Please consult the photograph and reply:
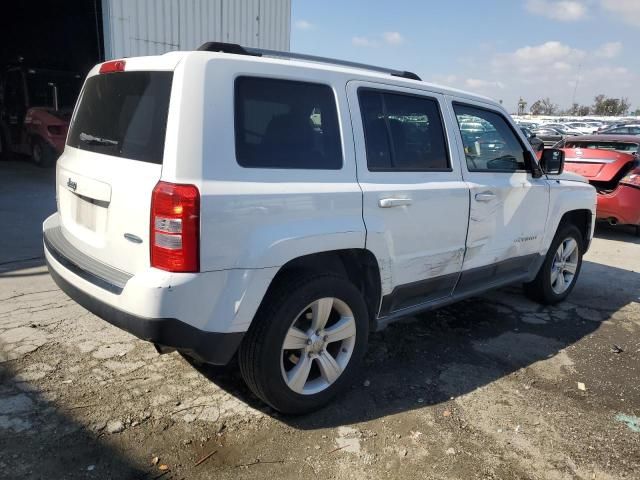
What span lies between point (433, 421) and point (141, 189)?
205 cm

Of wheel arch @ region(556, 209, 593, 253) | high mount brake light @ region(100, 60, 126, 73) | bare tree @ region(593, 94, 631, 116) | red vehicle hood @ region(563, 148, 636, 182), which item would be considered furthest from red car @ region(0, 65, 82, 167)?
bare tree @ region(593, 94, 631, 116)

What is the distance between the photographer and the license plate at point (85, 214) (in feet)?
9.09

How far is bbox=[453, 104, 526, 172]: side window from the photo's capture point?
3.76 metres

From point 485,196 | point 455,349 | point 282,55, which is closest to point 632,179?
point 485,196

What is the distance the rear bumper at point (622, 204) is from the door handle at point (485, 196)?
16.5 feet

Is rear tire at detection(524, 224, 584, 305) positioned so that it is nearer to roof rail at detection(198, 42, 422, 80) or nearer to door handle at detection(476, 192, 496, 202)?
door handle at detection(476, 192, 496, 202)

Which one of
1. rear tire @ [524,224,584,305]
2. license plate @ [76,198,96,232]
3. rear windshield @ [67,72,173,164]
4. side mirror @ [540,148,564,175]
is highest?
rear windshield @ [67,72,173,164]

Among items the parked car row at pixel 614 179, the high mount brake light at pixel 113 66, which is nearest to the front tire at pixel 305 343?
the high mount brake light at pixel 113 66

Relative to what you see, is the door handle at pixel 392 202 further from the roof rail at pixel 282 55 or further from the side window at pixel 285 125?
the roof rail at pixel 282 55

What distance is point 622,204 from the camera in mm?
7758

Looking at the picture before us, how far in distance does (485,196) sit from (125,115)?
2.44m

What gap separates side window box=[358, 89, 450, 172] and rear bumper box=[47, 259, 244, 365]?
131 cm

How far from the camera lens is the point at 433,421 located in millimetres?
2998

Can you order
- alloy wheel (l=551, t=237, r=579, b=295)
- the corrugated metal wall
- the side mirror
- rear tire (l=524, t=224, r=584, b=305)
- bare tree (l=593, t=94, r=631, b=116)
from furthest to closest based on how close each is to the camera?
bare tree (l=593, t=94, r=631, b=116), the corrugated metal wall, alloy wheel (l=551, t=237, r=579, b=295), rear tire (l=524, t=224, r=584, b=305), the side mirror
